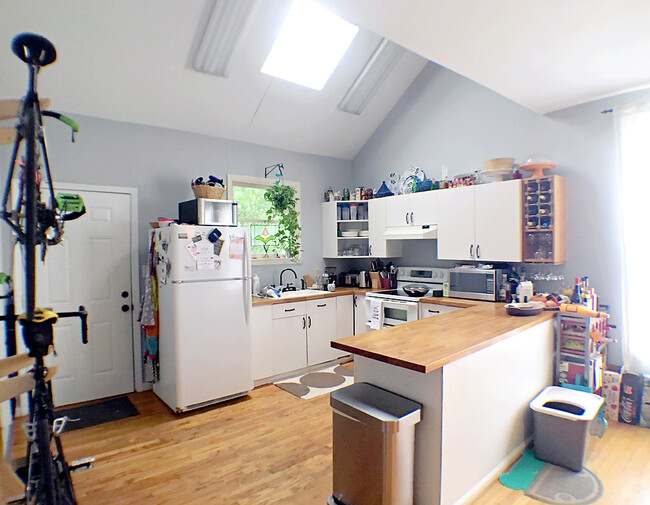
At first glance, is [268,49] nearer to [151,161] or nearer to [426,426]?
[151,161]

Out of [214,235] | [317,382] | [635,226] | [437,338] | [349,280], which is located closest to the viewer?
[437,338]

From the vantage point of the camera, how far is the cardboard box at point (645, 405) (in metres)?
2.84

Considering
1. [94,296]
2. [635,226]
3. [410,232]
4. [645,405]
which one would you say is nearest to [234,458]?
[94,296]

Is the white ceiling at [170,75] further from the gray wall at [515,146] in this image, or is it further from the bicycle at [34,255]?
the bicycle at [34,255]

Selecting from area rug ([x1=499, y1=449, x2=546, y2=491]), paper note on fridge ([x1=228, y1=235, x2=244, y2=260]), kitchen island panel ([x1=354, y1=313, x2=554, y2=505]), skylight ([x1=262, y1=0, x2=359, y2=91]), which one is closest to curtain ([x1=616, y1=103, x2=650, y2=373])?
kitchen island panel ([x1=354, y1=313, x2=554, y2=505])

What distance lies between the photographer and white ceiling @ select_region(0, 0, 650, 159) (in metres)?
2.03

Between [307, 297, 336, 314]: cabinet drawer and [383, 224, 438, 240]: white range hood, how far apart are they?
1013 millimetres

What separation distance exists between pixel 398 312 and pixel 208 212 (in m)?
2.23

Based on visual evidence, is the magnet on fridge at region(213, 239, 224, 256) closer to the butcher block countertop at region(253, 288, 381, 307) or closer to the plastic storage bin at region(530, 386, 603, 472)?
the butcher block countertop at region(253, 288, 381, 307)

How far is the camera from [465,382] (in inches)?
77.5

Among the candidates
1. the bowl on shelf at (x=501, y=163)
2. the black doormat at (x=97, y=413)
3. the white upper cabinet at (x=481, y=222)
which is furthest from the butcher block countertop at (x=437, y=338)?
the black doormat at (x=97, y=413)

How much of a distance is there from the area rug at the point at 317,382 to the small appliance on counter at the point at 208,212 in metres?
1.73

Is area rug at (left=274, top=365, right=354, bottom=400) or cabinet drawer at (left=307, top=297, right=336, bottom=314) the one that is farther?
cabinet drawer at (left=307, top=297, right=336, bottom=314)

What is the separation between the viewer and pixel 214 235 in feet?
10.9
